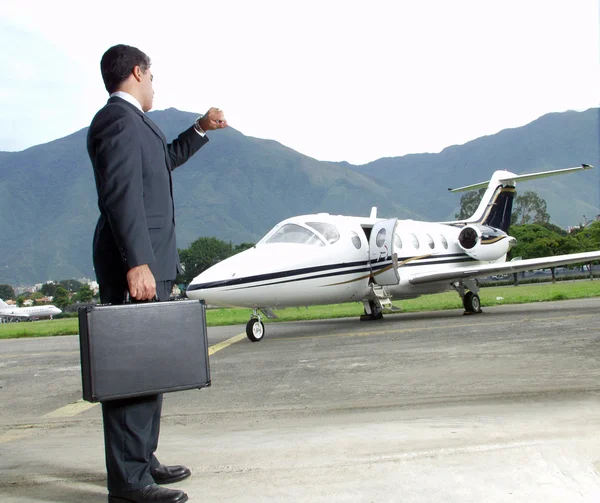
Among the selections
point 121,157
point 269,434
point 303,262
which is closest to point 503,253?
point 303,262

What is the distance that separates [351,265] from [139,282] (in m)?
10.7

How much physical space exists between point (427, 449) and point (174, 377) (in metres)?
1.43

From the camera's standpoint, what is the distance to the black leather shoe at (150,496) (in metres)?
2.83

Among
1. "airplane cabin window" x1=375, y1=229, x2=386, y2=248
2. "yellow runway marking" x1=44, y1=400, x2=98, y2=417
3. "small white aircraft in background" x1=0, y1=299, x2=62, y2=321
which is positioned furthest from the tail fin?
"small white aircraft in background" x1=0, y1=299, x2=62, y2=321

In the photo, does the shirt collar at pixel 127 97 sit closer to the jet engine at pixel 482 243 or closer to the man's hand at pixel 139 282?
the man's hand at pixel 139 282

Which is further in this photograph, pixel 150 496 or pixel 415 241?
pixel 415 241

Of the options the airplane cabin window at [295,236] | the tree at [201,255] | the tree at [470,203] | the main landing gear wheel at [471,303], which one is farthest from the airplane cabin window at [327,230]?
the tree at [470,203]

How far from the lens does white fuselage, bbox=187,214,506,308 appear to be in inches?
441

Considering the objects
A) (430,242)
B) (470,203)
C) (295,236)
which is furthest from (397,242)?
(470,203)

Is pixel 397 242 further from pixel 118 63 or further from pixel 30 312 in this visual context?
pixel 30 312

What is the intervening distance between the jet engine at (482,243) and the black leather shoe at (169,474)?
51.2 ft

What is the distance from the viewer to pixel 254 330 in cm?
1159

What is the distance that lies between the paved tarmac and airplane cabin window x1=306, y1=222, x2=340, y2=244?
16.1ft

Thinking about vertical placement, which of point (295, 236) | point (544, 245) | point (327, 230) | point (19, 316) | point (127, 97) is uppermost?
point (544, 245)
